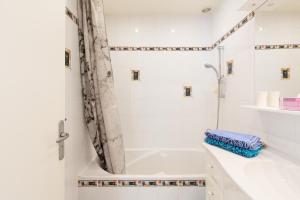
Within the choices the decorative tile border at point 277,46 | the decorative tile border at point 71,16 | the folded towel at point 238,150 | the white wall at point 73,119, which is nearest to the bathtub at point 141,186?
the white wall at point 73,119

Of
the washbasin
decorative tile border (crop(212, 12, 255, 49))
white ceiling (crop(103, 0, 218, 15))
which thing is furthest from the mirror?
white ceiling (crop(103, 0, 218, 15))

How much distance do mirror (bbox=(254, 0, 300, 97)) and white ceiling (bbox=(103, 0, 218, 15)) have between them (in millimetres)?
1054

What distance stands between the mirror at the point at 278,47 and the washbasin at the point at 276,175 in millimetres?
452

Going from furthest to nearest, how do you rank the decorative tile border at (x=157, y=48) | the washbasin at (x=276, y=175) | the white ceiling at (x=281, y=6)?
the decorative tile border at (x=157, y=48) < the white ceiling at (x=281, y=6) < the washbasin at (x=276, y=175)

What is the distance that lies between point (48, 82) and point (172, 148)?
2.15 metres

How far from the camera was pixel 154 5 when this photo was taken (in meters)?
2.60

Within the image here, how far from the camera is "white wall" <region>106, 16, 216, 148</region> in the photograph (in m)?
2.85

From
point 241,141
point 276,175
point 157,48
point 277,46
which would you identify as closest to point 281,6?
point 277,46

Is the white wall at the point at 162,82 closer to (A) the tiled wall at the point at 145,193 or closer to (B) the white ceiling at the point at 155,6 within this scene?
(B) the white ceiling at the point at 155,6

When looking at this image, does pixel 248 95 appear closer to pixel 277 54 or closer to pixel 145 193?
pixel 277 54

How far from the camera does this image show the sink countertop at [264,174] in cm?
84

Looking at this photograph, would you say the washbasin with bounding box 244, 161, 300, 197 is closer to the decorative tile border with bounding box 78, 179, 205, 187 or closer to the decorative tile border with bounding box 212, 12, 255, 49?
the decorative tile border with bounding box 78, 179, 205, 187

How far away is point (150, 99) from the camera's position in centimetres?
288

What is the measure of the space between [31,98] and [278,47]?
4.78 ft
